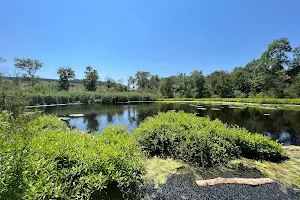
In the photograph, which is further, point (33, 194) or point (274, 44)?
point (274, 44)

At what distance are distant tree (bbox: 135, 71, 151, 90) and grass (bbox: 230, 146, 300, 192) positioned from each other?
39.2m

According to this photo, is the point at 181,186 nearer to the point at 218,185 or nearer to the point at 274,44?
the point at 218,185

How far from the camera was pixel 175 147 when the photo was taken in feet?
17.0

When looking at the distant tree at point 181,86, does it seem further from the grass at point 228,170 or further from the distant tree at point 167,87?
the grass at point 228,170

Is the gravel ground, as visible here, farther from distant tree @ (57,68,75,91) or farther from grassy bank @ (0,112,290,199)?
distant tree @ (57,68,75,91)

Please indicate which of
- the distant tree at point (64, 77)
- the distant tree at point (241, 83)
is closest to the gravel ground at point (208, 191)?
the distant tree at point (241, 83)

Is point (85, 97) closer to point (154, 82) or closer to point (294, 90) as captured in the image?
point (154, 82)

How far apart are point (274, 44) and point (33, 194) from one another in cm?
3873

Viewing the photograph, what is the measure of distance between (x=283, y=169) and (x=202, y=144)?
198 cm

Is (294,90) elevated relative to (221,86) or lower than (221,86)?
lower

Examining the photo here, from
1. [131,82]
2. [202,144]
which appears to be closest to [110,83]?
[131,82]

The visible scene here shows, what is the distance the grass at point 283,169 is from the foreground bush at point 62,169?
10.0 feet

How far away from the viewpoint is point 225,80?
36.1 meters

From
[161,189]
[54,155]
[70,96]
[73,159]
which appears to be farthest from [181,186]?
[70,96]
